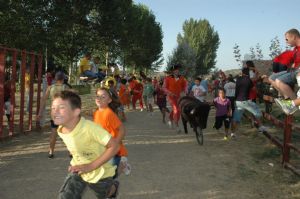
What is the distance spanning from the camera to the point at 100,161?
3521 mm

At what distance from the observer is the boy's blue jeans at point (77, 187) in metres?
3.81

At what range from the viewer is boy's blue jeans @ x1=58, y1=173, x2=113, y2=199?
3809mm

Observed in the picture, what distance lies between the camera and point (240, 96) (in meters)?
11.1

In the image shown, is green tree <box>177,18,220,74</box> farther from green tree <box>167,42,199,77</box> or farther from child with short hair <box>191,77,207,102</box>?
child with short hair <box>191,77,207,102</box>

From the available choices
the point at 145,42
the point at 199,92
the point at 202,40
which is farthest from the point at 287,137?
the point at 202,40

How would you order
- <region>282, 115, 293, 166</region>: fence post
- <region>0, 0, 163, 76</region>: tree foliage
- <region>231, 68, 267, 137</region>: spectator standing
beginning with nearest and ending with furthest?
<region>282, 115, 293, 166</region>: fence post → <region>231, 68, 267, 137</region>: spectator standing → <region>0, 0, 163, 76</region>: tree foliage

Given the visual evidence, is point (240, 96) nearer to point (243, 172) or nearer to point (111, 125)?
point (243, 172)

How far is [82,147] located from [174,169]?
427cm

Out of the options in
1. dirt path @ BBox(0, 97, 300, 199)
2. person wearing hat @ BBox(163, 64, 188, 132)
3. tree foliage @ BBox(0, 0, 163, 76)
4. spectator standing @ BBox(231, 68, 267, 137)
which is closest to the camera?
dirt path @ BBox(0, 97, 300, 199)

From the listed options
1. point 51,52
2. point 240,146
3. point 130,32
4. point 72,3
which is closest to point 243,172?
point 240,146

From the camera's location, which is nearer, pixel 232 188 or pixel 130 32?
pixel 232 188

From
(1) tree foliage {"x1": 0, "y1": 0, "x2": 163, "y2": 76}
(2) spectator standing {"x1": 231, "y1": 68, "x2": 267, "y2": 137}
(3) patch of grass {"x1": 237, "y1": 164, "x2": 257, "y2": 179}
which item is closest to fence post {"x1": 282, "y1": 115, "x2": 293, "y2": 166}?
(3) patch of grass {"x1": 237, "y1": 164, "x2": 257, "y2": 179}

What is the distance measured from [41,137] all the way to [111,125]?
6607 millimetres

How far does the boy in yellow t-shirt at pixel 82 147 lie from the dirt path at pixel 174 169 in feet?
7.07
